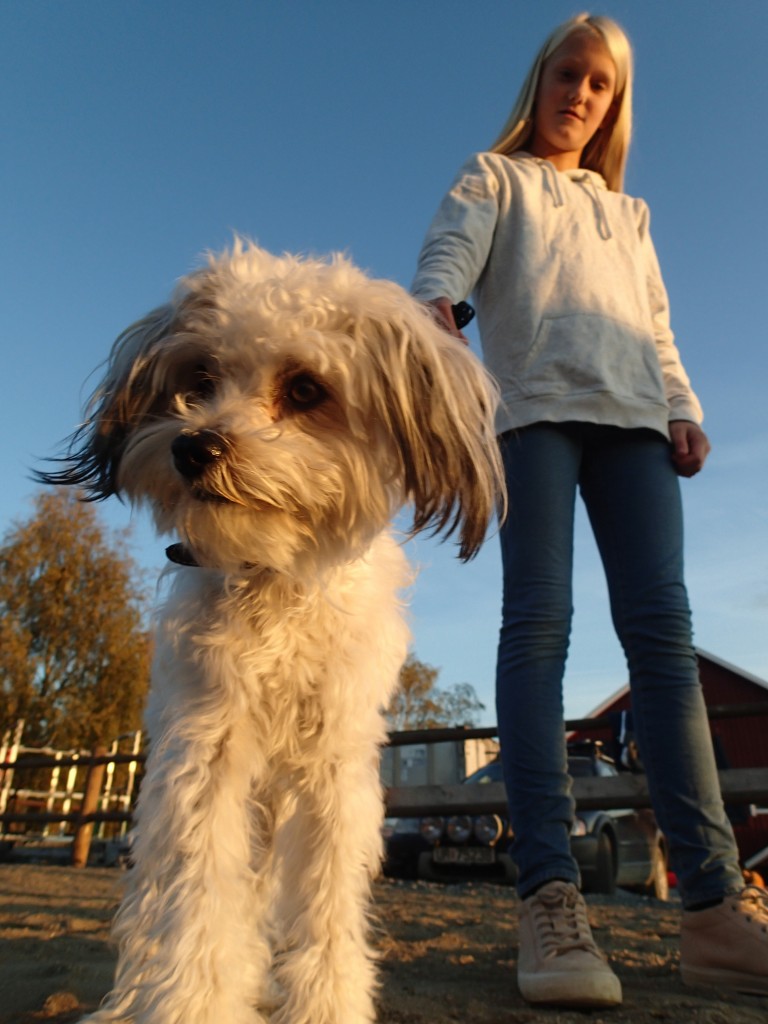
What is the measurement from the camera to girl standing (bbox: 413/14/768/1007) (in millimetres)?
2625

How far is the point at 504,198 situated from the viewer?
3.35 metres

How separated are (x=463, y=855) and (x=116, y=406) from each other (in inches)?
312

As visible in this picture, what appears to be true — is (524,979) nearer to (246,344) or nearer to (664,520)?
(664,520)

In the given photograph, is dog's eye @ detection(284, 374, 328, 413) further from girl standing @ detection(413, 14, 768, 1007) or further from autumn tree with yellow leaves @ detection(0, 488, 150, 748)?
autumn tree with yellow leaves @ detection(0, 488, 150, 748)

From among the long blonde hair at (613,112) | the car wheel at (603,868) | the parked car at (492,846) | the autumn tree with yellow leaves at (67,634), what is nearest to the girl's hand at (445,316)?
the long blonde hair at (613,112)

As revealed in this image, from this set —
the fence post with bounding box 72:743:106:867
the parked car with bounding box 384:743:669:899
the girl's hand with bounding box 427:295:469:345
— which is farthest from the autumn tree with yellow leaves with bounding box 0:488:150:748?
the girl's hand with bounding box 427:295:469:345

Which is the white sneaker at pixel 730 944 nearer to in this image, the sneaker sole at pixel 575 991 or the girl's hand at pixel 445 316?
the sneaker sole at pixel 575 991

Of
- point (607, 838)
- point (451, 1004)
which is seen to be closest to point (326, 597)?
point (451, 1004)

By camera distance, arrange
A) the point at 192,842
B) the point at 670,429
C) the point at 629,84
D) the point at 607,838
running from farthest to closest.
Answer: the point at 607,838 < the point at 629,84 < the point at 670,429 < the point at 192,842

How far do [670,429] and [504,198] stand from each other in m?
1.17

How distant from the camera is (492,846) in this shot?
8.92 m

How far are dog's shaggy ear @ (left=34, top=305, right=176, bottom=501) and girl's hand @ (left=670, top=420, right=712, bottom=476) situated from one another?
2.00m

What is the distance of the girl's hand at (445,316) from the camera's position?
2.71m

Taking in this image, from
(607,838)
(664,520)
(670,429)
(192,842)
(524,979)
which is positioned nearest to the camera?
(192,842)
